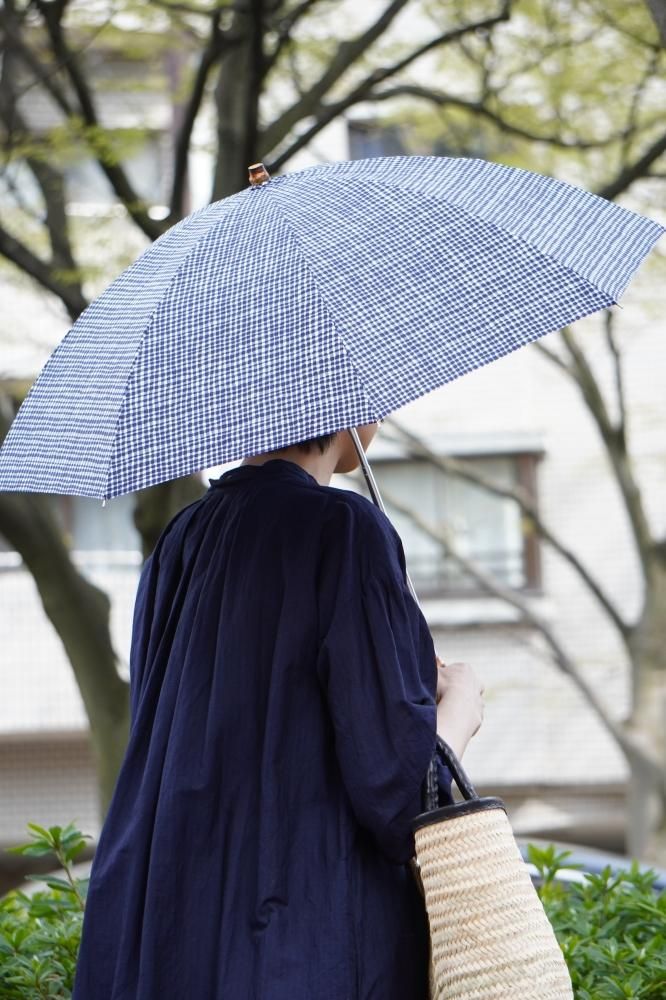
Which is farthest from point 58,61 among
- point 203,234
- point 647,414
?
point 647,414

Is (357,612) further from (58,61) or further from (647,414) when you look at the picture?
(647,414)

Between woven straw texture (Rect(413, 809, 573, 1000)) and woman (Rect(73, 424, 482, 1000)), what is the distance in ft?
0.21

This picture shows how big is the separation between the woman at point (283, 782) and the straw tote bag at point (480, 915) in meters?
0.06

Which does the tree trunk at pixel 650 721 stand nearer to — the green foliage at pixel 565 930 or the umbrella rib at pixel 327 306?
the green foliage at pixel 565 930

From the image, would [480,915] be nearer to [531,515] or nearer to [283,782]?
[283,782]

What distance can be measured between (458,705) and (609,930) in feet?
3.13

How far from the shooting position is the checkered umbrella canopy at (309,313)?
184 centimetres

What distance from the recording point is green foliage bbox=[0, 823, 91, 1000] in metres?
2.43

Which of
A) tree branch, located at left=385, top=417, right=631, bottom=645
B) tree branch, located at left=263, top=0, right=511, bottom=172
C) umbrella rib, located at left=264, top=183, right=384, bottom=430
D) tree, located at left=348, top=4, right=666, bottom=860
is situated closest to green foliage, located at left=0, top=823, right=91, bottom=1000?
umbrella rib, located at left=264, top=183, right=384, bottom=430

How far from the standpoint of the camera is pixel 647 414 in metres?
10.0

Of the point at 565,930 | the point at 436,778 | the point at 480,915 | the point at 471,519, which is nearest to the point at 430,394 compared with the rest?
the point at 565,930

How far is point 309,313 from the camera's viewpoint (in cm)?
191

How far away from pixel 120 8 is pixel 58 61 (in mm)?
1329

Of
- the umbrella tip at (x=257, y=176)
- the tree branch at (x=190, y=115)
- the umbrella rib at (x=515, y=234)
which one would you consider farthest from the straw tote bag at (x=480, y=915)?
the tree branch at (x=190, y=115)
